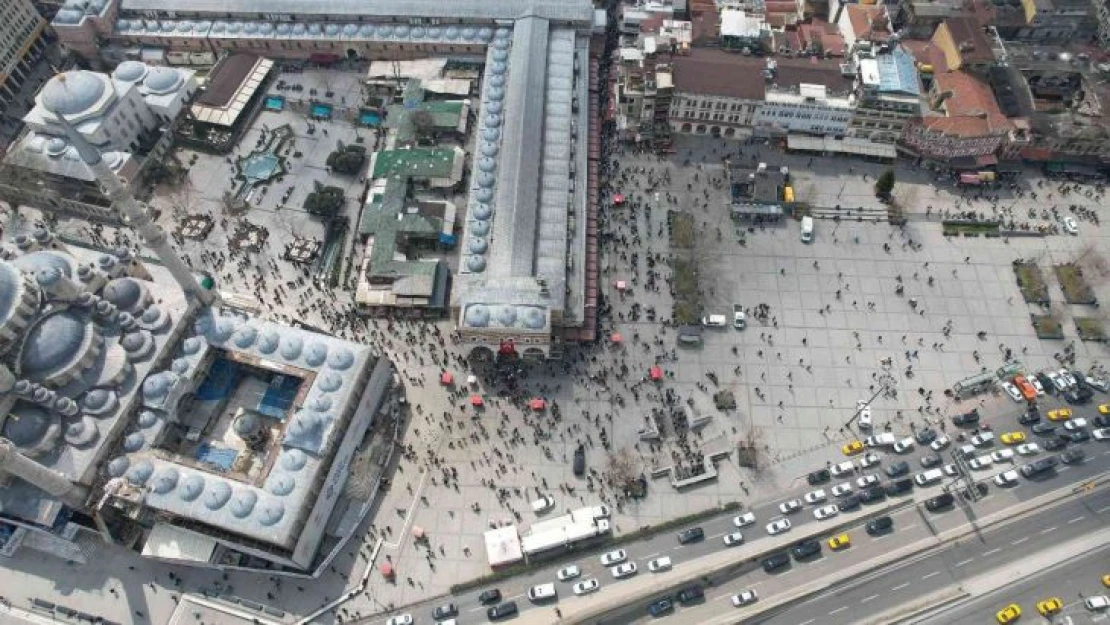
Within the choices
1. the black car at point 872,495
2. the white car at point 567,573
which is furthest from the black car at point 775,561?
the white car at point 567,573

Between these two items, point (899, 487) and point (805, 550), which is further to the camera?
point (899, 487)

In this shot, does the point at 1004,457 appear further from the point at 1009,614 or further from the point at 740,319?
the point at 740,319

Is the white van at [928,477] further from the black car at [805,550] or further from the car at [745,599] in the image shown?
the car at [745,599]

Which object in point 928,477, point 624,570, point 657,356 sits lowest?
point 624,570

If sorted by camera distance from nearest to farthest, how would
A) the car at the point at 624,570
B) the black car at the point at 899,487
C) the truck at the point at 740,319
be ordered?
the car at the point at 624,570 → the black car at the point at 899,487 → the truck at the point at 740,319

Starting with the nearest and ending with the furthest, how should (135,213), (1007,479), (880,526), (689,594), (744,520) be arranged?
(689,594) → (135,213) → (880,526) → (744,520) → (1007,479)

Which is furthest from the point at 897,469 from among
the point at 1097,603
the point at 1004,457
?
the point at 1097,603
